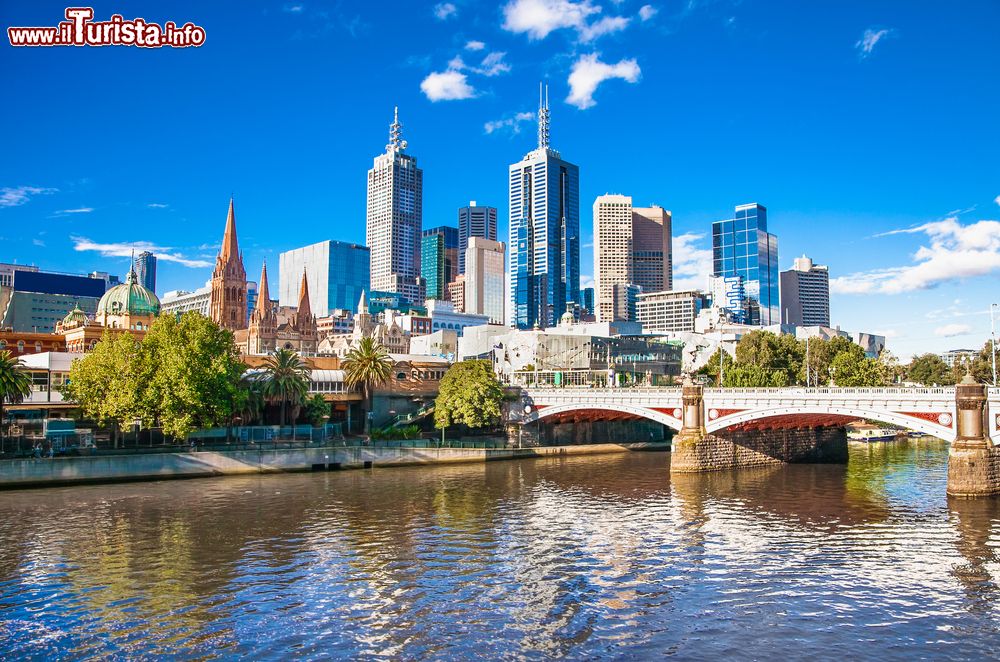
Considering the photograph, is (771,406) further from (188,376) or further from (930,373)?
(930,373)

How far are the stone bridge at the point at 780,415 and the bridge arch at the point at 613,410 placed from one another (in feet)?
0.40

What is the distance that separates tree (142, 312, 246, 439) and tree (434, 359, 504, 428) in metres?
28.7

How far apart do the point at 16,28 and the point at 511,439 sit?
75429 millimetres

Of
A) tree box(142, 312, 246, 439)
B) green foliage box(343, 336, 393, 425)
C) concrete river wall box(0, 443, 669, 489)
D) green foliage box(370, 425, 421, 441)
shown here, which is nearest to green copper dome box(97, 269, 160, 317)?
green foliage box(343, 336, 393, 425)

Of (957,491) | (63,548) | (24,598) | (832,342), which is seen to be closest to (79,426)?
(63,548)

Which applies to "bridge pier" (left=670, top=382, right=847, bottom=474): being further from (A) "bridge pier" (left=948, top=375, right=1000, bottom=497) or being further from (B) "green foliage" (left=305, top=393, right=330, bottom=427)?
(B) "green foliage" (left=305, top=393, right=330, bottom=427)

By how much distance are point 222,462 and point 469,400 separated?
1328 inches

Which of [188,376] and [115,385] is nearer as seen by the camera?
[115,385]

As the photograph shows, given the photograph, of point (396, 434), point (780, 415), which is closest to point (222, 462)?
point (396, 434)

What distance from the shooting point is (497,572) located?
1818 inches

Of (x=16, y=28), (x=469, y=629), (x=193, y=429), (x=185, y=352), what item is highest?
(x=16, y=28)

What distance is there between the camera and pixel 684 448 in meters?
87.7

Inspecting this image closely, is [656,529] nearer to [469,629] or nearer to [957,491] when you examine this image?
[469,629]

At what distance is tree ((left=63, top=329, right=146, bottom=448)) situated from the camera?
81562 millimetres
